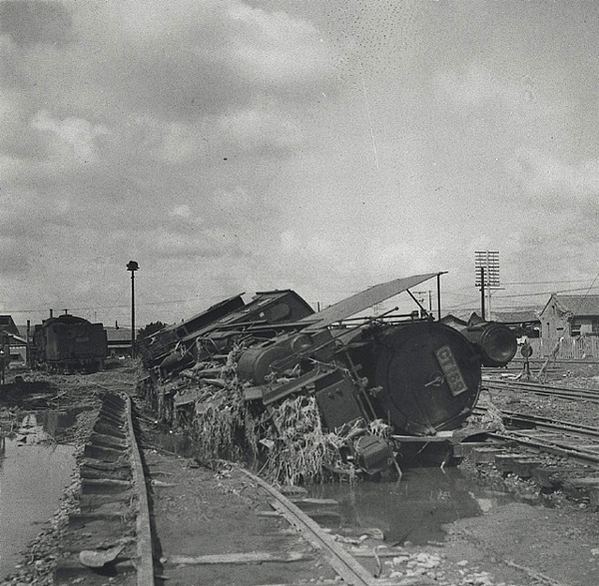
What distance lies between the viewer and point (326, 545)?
6094 mm

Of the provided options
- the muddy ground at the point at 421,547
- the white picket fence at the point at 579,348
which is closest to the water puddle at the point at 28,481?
the muddy ground at the point at 421,547

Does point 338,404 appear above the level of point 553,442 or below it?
above

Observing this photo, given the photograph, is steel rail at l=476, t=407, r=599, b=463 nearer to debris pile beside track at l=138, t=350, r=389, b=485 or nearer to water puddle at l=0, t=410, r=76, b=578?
debris pile beside track at l=138, t=350, r=389, b=485

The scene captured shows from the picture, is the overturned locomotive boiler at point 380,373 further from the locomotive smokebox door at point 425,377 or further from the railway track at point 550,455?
the railway track at point 550,455

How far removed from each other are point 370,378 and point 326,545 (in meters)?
4.76

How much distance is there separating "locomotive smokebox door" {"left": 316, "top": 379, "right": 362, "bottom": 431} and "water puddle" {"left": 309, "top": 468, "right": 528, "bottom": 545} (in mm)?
888

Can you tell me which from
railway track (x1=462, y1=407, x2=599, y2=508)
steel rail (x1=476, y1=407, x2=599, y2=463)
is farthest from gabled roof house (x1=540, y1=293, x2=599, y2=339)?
railway track (x1=462, y1=407, x2=599, y2=508)

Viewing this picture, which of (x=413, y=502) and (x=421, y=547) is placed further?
(x=413, y=502)

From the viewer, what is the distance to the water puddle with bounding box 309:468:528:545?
299 inches

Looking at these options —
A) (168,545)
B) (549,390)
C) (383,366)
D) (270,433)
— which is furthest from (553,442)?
(549,390)

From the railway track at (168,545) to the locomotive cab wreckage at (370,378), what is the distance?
1275mm

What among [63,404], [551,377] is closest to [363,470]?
[63,404]

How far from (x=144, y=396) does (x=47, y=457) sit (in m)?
12.2

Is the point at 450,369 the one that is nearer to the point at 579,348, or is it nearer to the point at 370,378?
the point at 370,378
